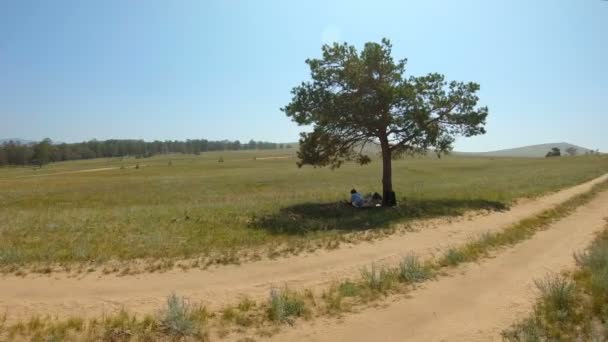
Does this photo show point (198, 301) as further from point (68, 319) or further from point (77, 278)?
point (77, 278)

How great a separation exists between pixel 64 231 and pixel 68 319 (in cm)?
1031

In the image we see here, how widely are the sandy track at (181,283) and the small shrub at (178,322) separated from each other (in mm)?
1089

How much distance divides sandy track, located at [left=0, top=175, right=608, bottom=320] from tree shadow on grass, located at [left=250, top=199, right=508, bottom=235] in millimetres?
3921

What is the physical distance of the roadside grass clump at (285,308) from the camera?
7.02 meters

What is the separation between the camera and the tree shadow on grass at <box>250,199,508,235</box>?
16.3 m

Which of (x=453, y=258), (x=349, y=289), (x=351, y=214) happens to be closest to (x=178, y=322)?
(x=349, y=289)

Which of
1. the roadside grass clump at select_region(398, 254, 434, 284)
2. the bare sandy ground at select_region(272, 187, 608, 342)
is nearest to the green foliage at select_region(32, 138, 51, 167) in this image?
the roadside grass clump at select_region(398, 254, 434, 284)

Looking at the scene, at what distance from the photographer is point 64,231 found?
15.5 m

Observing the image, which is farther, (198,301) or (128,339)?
(198,301)

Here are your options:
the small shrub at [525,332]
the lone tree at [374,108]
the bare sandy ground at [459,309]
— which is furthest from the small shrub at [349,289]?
the lone tree at [374,108]

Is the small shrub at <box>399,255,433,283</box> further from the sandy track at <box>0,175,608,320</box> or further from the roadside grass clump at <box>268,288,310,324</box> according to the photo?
the roadside grass clump at <box>268,288,310,324</box>

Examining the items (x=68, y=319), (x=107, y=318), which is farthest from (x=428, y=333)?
(x=68, y=319)

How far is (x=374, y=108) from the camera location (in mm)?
22203

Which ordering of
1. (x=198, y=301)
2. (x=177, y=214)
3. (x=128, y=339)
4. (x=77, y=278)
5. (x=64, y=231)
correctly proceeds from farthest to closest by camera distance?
(x=177, y=214) < (x=64, y=231) < (x=77, y=278) < (x=198, y=301) < (x=128, y=339)
